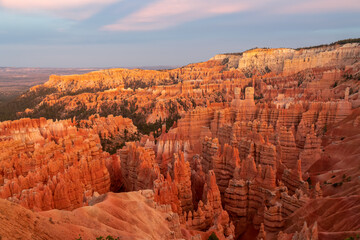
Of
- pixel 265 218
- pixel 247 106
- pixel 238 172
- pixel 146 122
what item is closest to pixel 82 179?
pixel 238 172

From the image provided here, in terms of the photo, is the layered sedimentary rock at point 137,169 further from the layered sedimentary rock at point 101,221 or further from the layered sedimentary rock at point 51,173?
the layered sedimentary rock at point 101,221

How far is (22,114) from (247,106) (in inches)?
3221

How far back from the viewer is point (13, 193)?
22.0 meters

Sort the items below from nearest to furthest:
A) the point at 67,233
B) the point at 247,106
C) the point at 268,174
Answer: the point at 67,233 < the point at 268,174 < the point at 247,106

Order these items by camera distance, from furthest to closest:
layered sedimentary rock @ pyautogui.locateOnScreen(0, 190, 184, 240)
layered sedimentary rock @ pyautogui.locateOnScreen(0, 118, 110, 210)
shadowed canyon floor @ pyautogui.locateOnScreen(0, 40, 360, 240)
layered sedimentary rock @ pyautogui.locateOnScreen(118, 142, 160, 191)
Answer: layered sedimentary rock @ pyautogui.locateOnScreen(118, 142, 160, 191) → layered sedimentary rock @ pyautogui.locateOnScreen(0, 118, 110, 210) → shadowed canyon floor @ pyautogui.locateOnScreen(0, 40, 360, 240) → layered sedimentary rock @ pyautogui.locateOnScreen(0, 190, 184, 240)

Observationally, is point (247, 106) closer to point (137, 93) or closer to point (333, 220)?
point (333, 220)

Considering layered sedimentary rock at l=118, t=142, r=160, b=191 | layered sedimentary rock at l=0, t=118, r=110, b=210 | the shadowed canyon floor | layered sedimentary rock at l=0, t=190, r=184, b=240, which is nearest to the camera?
layered sedimentary rock at l=0, t=190, r=184, b=240

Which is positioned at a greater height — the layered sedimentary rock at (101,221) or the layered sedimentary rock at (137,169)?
the layered sedimentary rock at (101,221)

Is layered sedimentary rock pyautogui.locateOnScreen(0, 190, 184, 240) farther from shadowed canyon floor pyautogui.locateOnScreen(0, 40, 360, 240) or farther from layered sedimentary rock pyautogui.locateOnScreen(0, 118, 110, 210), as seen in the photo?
layered sedimentary rock pyautogui.locateOnScreen(0, 118, 110, 210)

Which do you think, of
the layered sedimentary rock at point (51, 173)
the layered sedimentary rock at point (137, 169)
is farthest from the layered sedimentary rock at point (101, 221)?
the layered sedimentary rock at point (137, 169)

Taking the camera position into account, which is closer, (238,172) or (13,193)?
(13,193)

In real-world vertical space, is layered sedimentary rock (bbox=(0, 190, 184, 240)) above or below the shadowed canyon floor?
above

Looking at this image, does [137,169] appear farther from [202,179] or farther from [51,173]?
[51,173]

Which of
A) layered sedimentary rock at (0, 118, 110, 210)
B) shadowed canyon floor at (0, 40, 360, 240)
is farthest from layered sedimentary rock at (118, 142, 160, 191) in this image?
layered sedimentary rock at (0, 118, 110, 210)
